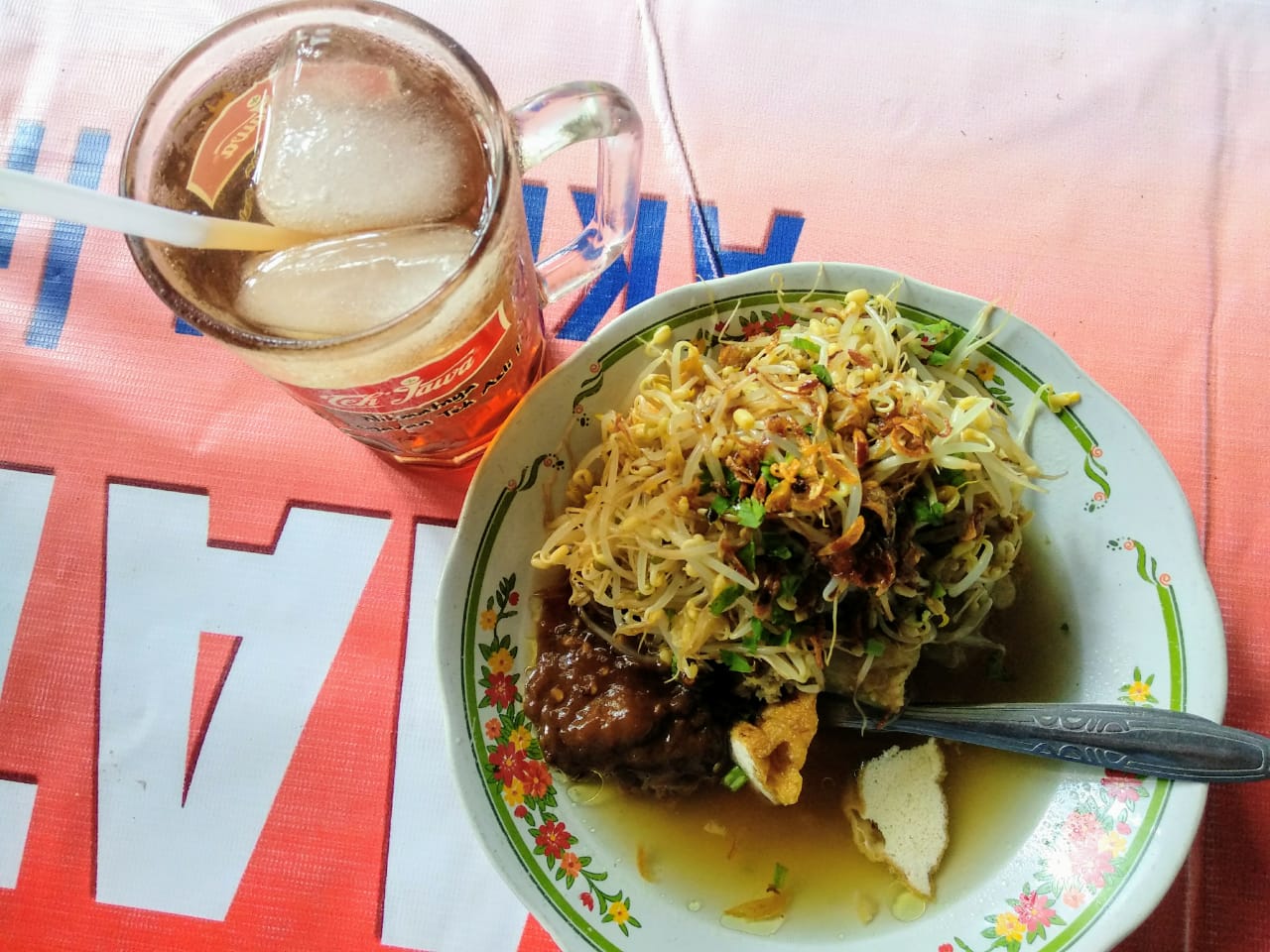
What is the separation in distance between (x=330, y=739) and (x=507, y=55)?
1467mm

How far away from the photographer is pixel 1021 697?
1.53 m

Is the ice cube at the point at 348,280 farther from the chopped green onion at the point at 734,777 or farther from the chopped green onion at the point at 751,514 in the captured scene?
the chopped green onion at the point at 734,777

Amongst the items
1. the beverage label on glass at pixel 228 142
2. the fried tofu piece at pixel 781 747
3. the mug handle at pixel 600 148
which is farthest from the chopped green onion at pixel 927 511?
the beverage label on glass at pixel 228 142

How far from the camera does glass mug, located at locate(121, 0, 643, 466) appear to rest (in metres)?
1.13

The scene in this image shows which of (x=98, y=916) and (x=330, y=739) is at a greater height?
(x=330, y=739)

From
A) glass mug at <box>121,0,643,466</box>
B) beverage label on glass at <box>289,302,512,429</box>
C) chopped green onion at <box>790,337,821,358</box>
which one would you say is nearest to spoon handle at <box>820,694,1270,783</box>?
chopped green onion at <box>790,337,821,358</box>

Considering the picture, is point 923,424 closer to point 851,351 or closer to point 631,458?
point 851,351

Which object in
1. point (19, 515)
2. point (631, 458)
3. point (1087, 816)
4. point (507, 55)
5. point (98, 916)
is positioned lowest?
point (98, 916)

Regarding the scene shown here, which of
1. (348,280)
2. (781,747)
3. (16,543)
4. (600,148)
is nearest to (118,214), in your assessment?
(348,280)

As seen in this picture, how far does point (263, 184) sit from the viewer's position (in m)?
1.21

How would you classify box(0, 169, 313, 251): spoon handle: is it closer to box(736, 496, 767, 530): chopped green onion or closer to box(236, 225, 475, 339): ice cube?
box(236, 225, 475, 339): ice cube

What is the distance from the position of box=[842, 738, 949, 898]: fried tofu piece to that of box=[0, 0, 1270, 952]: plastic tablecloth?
0.37 m

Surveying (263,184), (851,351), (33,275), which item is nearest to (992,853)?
(851,351)

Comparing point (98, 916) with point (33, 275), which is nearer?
point (98, 916)
